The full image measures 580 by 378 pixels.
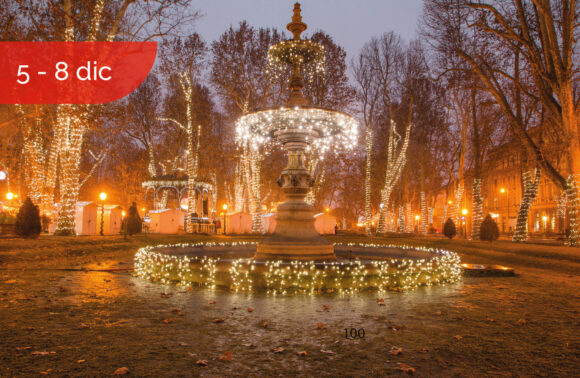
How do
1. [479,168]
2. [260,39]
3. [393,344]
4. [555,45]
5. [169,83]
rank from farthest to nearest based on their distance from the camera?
1. [169,83]
2. [260,39]
3. [479,168]
4. [555,45]
5. [393,344]

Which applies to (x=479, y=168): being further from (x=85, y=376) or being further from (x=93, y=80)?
(x=85, y=376)

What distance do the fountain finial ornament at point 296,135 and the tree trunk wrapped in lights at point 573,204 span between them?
1117cm

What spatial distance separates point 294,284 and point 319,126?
14.4ft

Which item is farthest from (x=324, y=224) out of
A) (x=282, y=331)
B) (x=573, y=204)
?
(x=282, y=331)

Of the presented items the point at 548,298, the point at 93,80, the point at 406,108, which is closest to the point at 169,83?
the point at 93,80

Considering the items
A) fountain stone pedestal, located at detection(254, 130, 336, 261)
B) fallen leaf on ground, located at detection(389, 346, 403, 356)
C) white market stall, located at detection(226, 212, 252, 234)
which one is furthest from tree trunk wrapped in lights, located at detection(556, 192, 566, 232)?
fallen leaf on ground, located at detection(389, 346, 403, 356)

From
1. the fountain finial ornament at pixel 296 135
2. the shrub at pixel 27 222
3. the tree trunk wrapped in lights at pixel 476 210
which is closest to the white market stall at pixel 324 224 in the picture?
the tree trunk wrapped in lights at pixel 476 210

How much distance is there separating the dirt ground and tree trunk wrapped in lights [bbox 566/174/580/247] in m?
9.66

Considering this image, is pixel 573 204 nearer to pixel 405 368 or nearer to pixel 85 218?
pixel 405 368

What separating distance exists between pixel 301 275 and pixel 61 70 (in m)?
16.1

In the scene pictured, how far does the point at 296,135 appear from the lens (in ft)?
33.2

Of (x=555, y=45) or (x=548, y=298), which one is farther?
(x=555, y=45)

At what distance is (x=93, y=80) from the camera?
61.1 feet

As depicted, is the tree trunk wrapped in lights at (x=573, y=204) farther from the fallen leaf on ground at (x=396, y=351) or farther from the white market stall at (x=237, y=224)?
the white market stall at (x=237, y=224)
